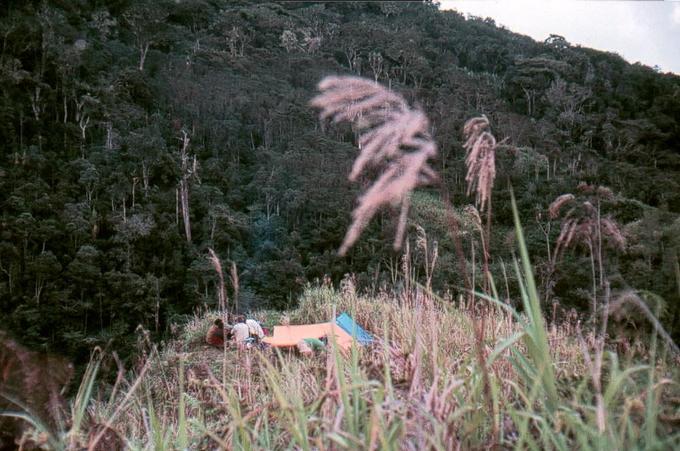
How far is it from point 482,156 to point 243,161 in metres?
20.4

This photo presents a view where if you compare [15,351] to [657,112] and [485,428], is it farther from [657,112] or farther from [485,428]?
[657,112]

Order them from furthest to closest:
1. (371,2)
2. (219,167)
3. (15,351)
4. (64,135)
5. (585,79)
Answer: (371,2), (585,79), (219,167), (64,135), (15,351)

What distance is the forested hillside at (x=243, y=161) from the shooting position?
13.0m

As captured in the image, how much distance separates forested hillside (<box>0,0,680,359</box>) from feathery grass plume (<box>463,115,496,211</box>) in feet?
16.7

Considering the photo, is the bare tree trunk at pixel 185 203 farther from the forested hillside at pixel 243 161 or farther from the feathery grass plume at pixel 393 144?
the feathery grass plume at pixel 393 144

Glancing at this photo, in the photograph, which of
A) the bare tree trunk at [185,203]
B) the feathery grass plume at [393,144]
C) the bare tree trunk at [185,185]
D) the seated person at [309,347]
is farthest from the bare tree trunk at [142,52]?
the feathery grass plume at [393,144]

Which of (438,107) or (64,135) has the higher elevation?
(438,107)

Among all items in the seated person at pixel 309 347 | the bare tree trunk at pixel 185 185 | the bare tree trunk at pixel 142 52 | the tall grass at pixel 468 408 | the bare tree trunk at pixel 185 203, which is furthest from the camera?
the bare tree trunk at pixel 142 52

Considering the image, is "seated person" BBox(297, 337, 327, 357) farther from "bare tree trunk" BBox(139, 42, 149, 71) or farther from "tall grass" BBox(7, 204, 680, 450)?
"bare tree trunk" BBox(139, 42, 149, 71)

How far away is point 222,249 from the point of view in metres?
16.1

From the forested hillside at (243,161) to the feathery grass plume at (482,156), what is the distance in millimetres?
5084

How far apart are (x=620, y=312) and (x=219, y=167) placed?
19018 mm

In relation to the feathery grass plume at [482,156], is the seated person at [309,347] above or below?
below

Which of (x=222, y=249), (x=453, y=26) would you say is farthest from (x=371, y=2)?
(x=222, y=249)
